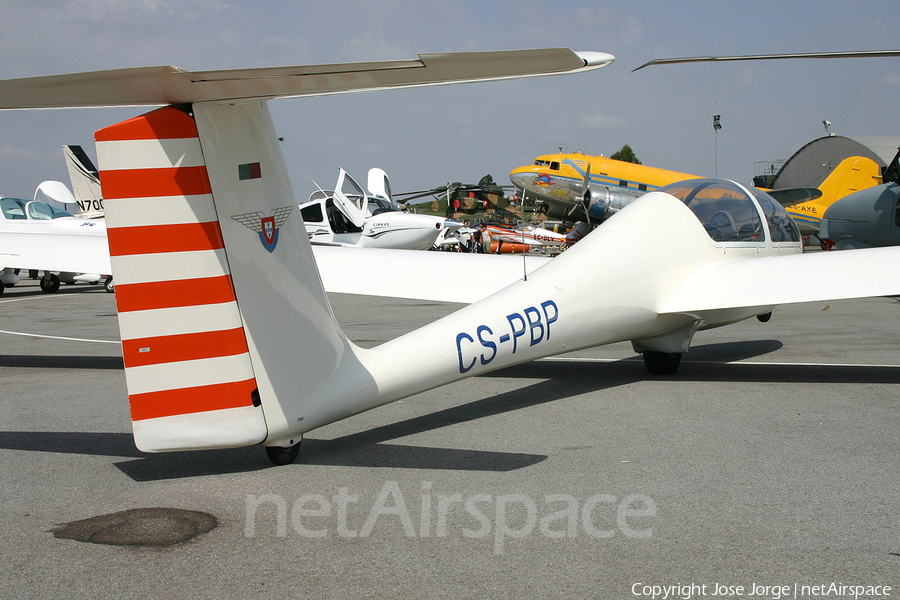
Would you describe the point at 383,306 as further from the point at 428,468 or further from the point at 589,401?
the point at 428,468

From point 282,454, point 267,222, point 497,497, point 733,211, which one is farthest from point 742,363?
point 267,222

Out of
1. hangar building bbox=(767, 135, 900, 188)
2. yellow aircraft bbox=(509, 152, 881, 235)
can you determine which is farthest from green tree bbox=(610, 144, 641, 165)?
yellow aircraft bbox=(509, 152, 881, 235)

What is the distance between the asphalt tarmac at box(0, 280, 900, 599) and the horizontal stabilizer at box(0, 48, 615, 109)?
6.86 feet

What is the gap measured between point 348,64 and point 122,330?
192 centimetres

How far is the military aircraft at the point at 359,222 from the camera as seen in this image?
2052 centimetres

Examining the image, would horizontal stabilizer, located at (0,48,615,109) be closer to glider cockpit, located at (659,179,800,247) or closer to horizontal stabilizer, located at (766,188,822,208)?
glider cockpit, located at (659,179,800,247)

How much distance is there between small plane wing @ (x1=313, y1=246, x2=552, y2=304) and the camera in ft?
26.4

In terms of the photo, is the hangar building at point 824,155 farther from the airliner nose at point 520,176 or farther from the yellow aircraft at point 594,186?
the airliner nose at point 520,176

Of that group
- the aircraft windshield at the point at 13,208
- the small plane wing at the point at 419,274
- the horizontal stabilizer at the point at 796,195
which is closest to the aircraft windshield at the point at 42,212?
the aircraft windshield at the point at 13,208

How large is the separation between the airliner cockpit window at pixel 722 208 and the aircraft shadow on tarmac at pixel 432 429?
4.85 ft

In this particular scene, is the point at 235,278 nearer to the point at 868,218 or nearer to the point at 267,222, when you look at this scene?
the point at 267,222

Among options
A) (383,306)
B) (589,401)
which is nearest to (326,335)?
(589,401)

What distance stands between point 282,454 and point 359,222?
16801 mm

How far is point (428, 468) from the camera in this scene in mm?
4441
